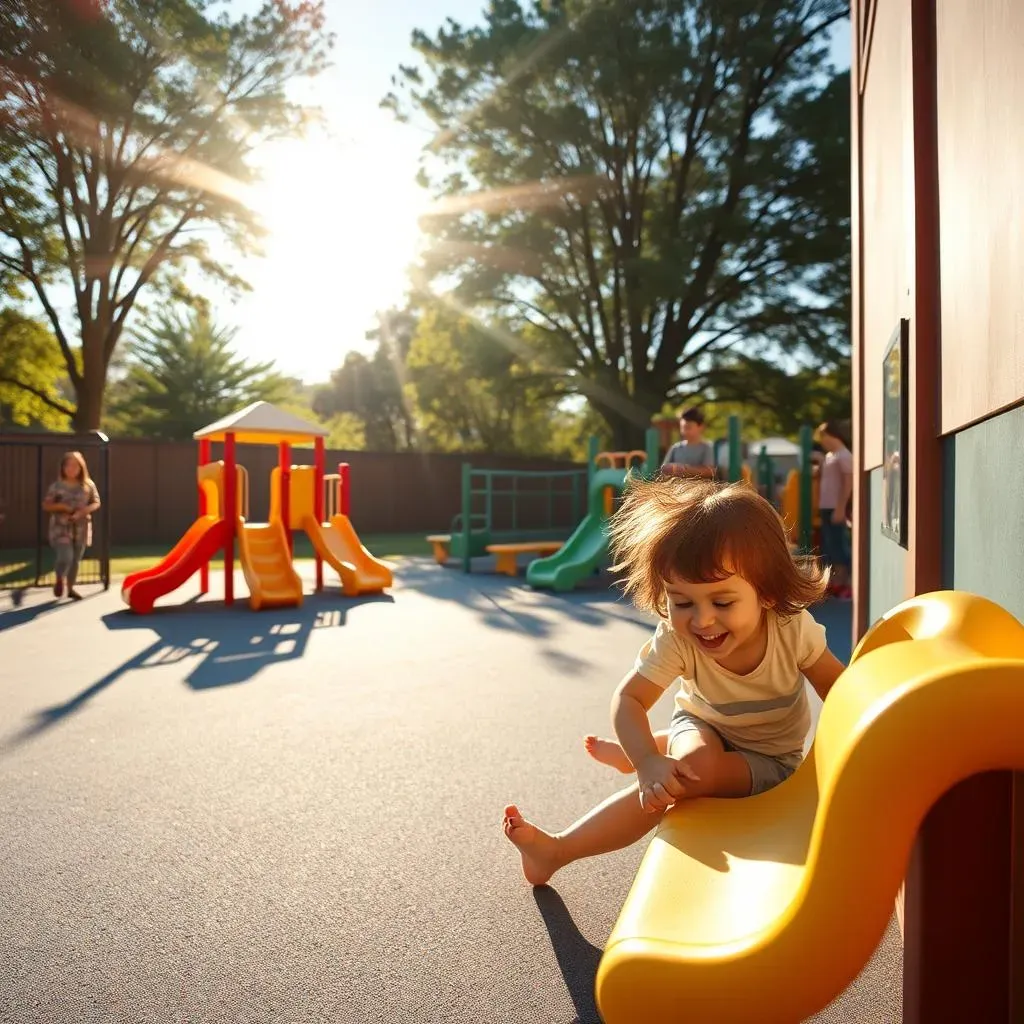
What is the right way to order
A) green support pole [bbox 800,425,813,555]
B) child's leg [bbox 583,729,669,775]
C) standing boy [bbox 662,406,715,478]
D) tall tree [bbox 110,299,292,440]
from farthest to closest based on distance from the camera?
tall tree [bbox 110,299,292,440]
green support pole [bbox 800,425,813,555]
standing boy [bbox 662,406,715,478]
child's leg [bbox 583,729,669,775]

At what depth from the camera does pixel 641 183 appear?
20.2m

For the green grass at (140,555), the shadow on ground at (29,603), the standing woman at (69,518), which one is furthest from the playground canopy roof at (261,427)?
the green grass at (140,555)

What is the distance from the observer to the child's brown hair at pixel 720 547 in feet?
5.81

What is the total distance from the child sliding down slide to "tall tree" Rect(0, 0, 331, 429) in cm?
1697

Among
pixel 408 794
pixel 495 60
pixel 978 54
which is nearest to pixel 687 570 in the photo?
pixel 978 54

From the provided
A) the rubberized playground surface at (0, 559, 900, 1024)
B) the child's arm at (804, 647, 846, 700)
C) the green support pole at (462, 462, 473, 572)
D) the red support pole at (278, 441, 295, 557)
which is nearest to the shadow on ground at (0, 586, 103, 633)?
the rubberized playground surface at (0, 559, 900, 1024)

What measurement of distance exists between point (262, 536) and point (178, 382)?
21.9m

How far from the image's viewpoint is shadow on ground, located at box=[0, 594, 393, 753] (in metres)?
5.05

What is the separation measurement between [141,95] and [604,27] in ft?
31.2

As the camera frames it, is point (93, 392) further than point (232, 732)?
Yes

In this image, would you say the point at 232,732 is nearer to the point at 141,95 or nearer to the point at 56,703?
the point at 56,703

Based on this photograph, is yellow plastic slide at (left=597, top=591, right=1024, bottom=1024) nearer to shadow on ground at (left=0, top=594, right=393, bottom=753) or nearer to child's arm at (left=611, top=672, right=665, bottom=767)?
child's arm at (left=611, top=672, right=665, bottom=767)

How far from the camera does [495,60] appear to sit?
19.2m

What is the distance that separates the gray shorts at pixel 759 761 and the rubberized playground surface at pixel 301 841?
47cm
